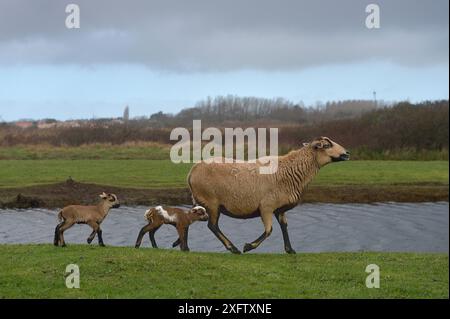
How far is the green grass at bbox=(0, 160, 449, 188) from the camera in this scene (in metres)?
34.3

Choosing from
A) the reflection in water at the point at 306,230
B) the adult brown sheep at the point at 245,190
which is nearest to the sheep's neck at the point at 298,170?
the adult brown sheep at the point at 245,190

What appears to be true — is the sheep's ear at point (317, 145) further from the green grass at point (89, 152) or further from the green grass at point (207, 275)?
the green grass at point (89, 152)

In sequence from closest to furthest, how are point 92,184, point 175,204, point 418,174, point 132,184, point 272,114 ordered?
1. point 175,204
2. point 92,184
3. point 132,184
4. point 418,174
5. point 272,114

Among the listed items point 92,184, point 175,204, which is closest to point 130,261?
→ point 175,204

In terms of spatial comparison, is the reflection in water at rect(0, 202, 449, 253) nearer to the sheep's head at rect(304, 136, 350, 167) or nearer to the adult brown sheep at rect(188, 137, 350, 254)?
the adult brown sheep at rect(188, 137, 350, 254)

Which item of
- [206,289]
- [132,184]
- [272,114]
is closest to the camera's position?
[206,289]

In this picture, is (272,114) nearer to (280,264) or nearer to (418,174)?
(418,174)

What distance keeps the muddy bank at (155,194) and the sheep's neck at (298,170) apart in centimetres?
1524

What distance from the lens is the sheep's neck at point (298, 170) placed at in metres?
14.0

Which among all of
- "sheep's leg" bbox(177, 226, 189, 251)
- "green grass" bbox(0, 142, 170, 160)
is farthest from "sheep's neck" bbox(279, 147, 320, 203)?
"green grass" bbox(0, 142, 170, 160)

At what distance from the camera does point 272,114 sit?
5275 cm

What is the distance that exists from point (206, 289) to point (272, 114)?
42776 mm

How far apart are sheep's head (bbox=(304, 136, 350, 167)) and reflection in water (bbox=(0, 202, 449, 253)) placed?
12.8ft
